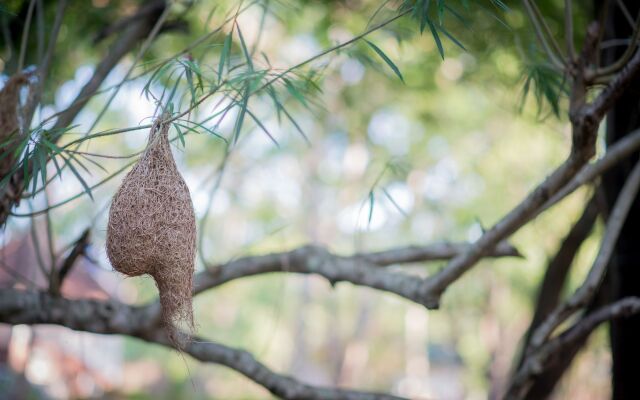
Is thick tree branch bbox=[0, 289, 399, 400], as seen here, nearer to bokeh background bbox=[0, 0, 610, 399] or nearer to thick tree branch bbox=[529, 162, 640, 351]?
bokeh background bbox=[0, 0, 610, 399]

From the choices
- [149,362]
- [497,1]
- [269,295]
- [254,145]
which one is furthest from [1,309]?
[149,362]

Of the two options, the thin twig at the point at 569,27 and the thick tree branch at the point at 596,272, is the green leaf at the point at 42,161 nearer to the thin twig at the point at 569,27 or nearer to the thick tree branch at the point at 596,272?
the thin twig at the point at 569,27

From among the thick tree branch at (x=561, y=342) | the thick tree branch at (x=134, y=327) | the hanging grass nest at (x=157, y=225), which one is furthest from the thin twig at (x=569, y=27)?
the thick tree branch at (x=134, y=327)

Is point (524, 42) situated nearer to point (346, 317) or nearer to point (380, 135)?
point (380, 135)

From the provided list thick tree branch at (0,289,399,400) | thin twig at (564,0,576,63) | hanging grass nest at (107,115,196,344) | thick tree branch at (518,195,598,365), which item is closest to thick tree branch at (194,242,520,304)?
thick tree branch at (0,289,399,400)

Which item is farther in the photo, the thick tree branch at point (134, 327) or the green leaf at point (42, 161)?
the thick tree branch at point (134, 327)

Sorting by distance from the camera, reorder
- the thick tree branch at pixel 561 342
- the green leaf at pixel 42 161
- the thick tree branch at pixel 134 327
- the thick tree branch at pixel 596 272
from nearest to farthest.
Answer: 1. the green leaf at pixel 42 161
2. the thick tree branch at pixel 596 272
3. the thick tree branch at pixel 561 342
4. the thick tree branch at pixel 134 327

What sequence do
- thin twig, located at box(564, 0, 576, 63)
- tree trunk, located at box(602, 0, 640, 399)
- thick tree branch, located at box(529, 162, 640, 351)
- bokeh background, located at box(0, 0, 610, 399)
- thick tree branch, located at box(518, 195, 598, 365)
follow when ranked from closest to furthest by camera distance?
thin twig, located at box(564, 0, 576, 63), thick tree branch, located at box(529, 162, 640, 351), tree trunk, located at box(602, 0, 640, 399), thick tree branch, located at box(518, 195, 598, 365), bokeh background, located at box(0, 0, 610, 399)
